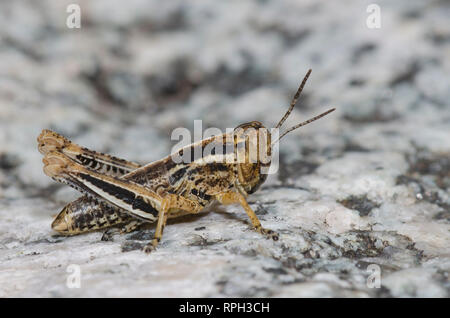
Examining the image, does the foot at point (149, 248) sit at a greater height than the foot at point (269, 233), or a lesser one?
lesser

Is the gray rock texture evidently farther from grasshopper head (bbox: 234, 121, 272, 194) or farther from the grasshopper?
grasshopper head (bbox: 234, 121, 272, 194)

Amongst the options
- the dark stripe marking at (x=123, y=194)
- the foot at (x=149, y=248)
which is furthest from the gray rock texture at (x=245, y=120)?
the dark stripe marking at (x=123, y=194)

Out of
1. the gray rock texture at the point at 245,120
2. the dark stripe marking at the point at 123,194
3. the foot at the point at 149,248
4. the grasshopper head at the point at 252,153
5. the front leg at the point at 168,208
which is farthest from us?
the grasshopper head at the point at 252,153

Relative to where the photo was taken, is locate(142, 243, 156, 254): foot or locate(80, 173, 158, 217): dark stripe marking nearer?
locate(142, 243, 156, 254): foot

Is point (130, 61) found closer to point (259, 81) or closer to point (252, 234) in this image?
point (259, 81)

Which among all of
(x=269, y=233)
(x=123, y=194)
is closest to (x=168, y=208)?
(x=123, y=194)

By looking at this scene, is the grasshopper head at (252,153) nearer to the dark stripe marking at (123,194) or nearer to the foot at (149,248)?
the dark stripe marking at (123,194)

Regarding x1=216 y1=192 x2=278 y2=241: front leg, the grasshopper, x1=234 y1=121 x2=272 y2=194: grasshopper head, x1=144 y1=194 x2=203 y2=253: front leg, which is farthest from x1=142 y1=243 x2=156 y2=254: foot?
x1=234 y1=121 x2=272 y2=194: grasshopper head

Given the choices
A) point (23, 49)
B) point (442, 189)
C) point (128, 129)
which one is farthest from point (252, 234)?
point (23, 49)
